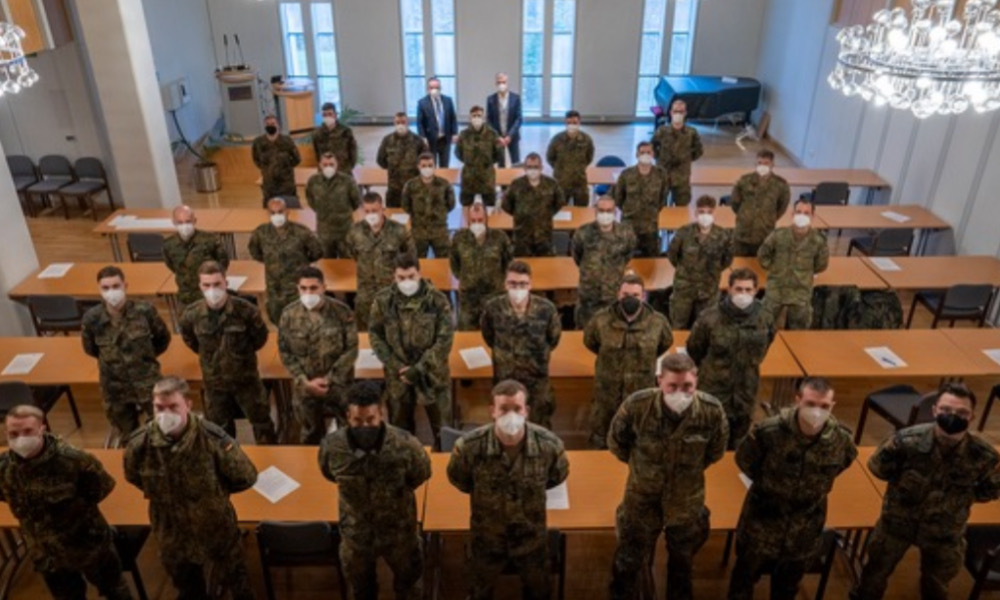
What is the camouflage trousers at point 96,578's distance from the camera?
393 cm

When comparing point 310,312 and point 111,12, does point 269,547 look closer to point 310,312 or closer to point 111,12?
point 310,312

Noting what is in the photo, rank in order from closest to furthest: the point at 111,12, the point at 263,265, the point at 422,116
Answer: the point at 263,265 → the point at 111,12 → the point at 422,116

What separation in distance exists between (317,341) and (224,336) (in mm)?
624

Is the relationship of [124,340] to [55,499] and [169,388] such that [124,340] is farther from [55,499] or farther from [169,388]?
[169,388]

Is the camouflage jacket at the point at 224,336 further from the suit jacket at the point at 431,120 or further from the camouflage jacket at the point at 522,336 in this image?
the suit jacket at the point at 431,120

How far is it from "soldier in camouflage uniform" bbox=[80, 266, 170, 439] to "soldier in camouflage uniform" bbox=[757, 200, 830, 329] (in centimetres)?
465

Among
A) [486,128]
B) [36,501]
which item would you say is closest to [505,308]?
[36,501]

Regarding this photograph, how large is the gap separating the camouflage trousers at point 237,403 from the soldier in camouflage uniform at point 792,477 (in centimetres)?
322

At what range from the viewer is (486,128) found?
8648 mm

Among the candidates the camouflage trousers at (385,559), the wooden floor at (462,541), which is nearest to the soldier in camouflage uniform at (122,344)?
the wooden floor at (462,541)

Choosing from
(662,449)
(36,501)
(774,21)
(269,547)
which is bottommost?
(269,547)

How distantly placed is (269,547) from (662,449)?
82.5 inches

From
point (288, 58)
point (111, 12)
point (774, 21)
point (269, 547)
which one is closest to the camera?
point (269, 547)

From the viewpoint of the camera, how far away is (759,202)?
7.31 metres
